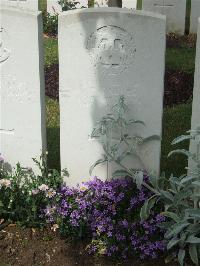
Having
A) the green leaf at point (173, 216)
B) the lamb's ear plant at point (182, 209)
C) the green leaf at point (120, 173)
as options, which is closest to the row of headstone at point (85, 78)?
the green leaf at point (120, 173)

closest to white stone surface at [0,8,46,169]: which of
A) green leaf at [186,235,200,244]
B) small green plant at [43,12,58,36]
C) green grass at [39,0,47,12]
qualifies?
green leaf at [186,235,200,244]

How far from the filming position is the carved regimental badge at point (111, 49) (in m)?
3.99

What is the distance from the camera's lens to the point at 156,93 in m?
4.09

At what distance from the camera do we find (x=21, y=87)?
168 inches

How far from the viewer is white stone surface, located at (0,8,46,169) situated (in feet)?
13.4

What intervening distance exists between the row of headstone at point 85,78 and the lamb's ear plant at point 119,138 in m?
0.05

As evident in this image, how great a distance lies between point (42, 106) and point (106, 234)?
112 centimetres

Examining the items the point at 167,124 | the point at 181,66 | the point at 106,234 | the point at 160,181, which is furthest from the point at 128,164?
the point at 181,66

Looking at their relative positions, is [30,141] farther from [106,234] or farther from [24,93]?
[106,234]

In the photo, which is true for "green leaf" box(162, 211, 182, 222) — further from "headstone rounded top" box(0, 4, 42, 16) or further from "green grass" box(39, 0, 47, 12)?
"green grass" box(39, 0, 47, 12)

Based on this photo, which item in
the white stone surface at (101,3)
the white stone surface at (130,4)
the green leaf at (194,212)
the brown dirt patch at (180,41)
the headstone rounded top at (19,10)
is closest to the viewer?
the green leaf at (194,212)

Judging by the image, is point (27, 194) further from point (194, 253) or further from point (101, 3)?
point (101, 3)

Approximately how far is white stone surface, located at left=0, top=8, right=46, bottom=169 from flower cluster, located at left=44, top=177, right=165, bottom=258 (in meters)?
0.51

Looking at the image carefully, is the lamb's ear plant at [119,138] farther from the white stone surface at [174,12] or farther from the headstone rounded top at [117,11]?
the white stone surface at [174,12]
